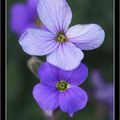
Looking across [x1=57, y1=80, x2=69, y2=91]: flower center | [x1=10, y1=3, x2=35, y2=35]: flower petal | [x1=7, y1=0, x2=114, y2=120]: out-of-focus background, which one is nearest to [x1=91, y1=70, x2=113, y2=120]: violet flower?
[x1=7, y1=0, x2=114, y2=120]: out-of-focus background

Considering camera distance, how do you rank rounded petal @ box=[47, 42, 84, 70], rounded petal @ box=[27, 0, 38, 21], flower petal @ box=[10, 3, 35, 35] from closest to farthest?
1. rounded petal @ box=[47, 42, 84, 70]
2. rounded petal @ box=[27, 0, 38, 21]
3. flower petal @ box=[10, 3, 35, 35]

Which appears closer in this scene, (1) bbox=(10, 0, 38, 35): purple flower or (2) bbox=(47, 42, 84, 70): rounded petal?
(2) bbox=(47, 42, 84, 70): rounded petal

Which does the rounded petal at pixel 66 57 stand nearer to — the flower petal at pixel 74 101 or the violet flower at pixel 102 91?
the flower petal at pixel 74 101

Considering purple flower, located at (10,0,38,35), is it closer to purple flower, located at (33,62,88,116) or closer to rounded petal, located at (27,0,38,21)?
rounded petal, located at (27,0,38,21)

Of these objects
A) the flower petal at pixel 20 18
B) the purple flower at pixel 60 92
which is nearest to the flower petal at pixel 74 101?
the purple flower at pixel 60 92

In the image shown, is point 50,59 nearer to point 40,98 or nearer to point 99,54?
point 40,98

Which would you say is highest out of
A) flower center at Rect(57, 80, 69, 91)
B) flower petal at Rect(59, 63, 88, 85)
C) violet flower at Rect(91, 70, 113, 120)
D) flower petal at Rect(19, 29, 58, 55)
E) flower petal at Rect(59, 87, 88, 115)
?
flower petal at Rect(19, 29, 58, 55)
